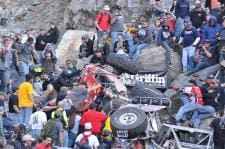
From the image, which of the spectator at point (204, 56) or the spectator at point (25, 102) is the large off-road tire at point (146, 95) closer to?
the spectator at point (204, 56)

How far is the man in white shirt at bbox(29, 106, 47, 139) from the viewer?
25531 millimetres

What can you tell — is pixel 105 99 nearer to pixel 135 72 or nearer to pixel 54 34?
pixel 135 72

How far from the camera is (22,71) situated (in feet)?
100

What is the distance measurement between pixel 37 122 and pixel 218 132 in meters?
4.78

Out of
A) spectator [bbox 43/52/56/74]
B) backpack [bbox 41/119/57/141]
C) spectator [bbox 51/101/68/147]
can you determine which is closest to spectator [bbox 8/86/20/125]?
spectator [bbox 51/101/68/147]

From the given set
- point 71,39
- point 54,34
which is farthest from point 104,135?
point 71,39

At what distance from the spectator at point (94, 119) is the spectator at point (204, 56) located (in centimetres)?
485

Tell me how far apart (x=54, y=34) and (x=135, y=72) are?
4.95m

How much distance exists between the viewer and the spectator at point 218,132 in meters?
23.9

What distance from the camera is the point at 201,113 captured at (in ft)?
84.6

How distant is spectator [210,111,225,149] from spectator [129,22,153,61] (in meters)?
6.58

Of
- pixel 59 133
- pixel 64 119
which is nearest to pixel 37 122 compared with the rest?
pixel 64 119

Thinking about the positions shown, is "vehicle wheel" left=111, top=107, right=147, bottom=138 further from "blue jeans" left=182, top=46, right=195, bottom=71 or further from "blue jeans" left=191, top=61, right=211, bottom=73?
"blue jeans" left=182, top=46, right=195, bottom=71

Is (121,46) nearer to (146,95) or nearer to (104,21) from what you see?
(104,21)
